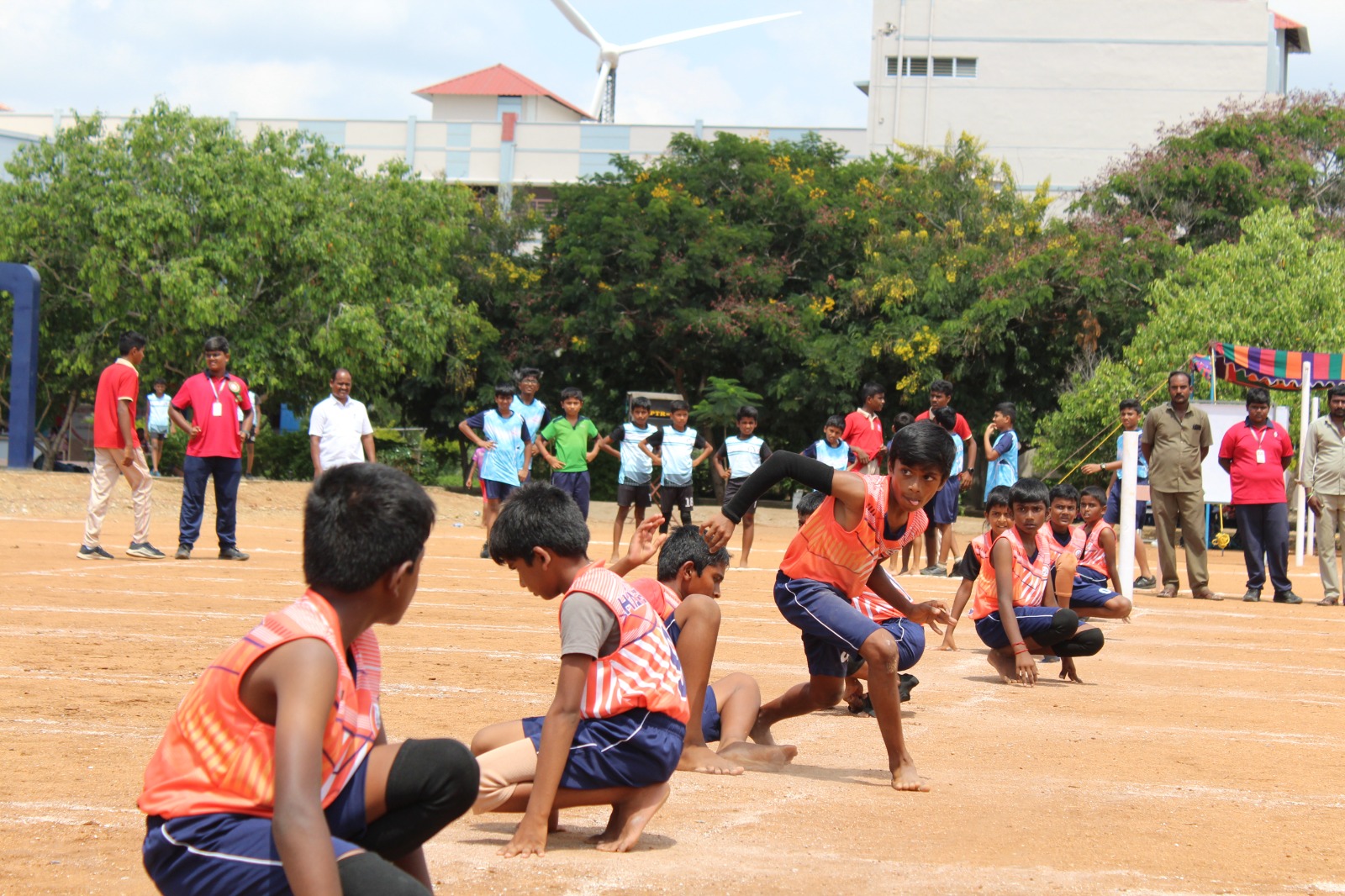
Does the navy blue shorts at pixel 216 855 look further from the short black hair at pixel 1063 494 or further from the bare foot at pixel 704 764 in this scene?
the short black hair at pixel 1063 494

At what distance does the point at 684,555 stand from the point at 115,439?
30.7ft

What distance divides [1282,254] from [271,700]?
25.9 metres

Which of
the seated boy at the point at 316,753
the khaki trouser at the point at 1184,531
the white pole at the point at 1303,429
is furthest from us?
the white pole at the point at 1303,429

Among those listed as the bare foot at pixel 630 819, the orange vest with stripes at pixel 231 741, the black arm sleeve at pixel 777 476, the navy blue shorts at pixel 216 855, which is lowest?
the bare foot at pixel 630 819

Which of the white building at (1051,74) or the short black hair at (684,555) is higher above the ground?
the white building at (1051,74)

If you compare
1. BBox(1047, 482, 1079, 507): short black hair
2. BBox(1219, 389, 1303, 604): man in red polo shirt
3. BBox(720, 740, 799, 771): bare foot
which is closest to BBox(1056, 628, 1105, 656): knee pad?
BBox(1047, 482, 1079, 507): short black hair

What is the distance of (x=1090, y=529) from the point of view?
1103cm

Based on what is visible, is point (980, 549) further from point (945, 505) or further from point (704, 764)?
point (945, 505)

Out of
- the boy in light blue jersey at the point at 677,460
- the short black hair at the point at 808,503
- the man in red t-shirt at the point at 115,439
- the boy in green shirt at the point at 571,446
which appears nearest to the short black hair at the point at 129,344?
the man in red t-shirt at the point at 115,439

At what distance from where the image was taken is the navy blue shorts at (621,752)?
434 centimetres

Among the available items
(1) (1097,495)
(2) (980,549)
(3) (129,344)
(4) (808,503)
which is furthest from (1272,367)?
(3) (129,344)

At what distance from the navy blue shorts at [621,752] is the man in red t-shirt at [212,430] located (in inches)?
389

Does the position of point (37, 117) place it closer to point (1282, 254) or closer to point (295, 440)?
point (295, 440)

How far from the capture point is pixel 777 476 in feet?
18.4
